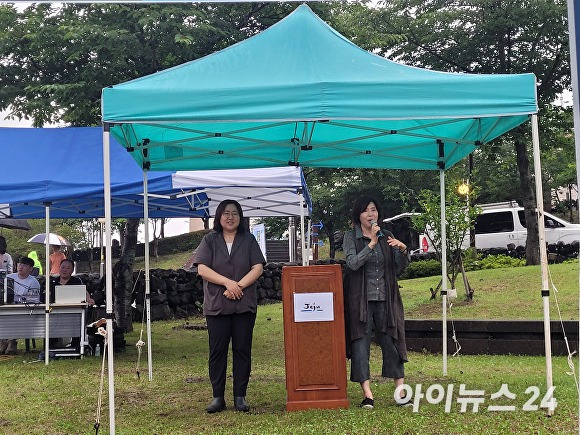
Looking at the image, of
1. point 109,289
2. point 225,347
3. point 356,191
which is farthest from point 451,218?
point 356,191

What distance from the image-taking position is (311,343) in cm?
623

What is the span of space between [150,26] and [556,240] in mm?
13985

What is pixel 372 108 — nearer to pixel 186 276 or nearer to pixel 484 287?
pixel 484 287

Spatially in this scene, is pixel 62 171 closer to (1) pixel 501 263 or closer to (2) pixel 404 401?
(2) pixel 404 401

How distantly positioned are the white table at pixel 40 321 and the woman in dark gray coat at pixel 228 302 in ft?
14.9

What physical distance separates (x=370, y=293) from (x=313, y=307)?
0.50m

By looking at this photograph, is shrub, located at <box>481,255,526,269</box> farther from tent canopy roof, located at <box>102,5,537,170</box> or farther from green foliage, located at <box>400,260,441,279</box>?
tent canopy roof, located at <box>102,5,537,170</box>

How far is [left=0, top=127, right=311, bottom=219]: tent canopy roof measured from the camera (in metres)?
9.46

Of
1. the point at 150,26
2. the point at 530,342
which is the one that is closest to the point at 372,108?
the point at 530,342

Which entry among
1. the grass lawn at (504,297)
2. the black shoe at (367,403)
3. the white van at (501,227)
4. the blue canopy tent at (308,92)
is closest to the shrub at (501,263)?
the grass lawn at (504,297)

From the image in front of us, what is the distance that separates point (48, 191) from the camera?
9492mm

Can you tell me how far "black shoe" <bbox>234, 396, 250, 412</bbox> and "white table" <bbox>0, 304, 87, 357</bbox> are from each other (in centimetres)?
465

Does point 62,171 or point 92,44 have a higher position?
point 92,44

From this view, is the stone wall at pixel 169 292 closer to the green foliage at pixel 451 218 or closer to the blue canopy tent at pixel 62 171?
the blue canopy tent at pixel 62 171
